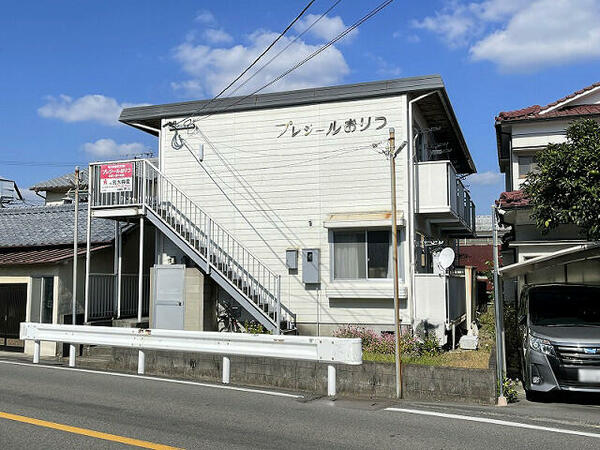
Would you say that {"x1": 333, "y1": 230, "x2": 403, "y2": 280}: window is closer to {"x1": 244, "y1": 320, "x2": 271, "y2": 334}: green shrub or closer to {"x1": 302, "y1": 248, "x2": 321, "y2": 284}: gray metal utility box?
{"x1": 302, "y1": 248, "x2": 321, "y2": 284}: gray metal utility box

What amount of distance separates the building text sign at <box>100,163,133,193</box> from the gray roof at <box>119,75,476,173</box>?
1.93m

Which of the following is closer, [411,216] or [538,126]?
[411,216]

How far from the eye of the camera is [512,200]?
1264 cm

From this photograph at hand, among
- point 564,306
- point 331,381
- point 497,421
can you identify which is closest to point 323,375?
point 331,381

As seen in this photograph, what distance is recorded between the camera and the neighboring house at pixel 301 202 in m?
14.1

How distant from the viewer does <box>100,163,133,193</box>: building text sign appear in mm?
15514

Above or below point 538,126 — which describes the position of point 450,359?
below

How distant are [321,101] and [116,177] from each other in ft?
19.4

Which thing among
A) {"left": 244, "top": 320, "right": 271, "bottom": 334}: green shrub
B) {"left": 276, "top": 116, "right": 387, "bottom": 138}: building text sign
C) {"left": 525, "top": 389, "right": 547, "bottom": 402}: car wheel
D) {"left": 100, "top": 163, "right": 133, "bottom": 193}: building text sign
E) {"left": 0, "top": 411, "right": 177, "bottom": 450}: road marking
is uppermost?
{"left": 276, "top": 116, "right": 387, "bottom": 138}: building text sign

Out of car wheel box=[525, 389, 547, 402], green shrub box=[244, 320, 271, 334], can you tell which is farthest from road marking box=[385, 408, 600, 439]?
green shrub box=[244, 320, 271, 334]

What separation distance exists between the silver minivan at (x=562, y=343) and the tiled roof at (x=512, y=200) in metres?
2.69

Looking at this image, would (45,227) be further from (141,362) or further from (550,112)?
(550,112)

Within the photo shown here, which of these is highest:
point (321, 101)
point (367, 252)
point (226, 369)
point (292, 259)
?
point (321, 101)

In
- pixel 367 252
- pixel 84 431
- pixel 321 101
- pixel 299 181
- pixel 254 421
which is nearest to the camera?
pixel 84 431
